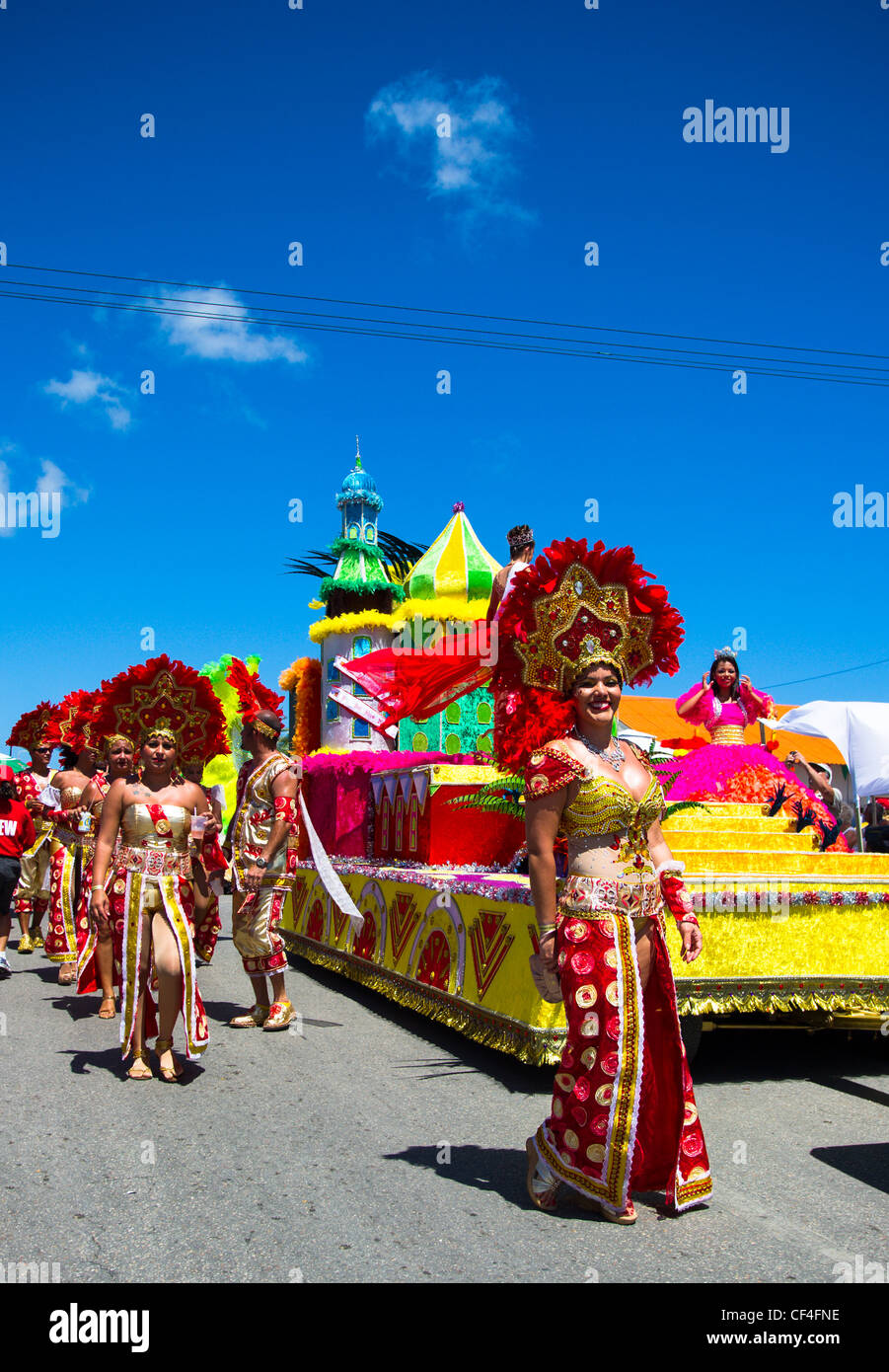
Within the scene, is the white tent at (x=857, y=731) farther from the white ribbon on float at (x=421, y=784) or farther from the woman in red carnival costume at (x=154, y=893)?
the woman in red carnival costume at (x=154, y=893)

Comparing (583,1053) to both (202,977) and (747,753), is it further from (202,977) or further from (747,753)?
(202,977)

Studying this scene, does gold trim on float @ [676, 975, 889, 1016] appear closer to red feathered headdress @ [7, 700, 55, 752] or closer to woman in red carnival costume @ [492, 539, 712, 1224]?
woman in red carnival costume @ [492, 539, 712, 1224]

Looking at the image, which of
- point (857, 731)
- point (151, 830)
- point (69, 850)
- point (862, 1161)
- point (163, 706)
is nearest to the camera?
point (862, 1161)

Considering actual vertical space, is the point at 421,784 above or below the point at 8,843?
above

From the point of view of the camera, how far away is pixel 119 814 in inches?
236

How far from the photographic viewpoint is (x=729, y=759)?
714 centimetres

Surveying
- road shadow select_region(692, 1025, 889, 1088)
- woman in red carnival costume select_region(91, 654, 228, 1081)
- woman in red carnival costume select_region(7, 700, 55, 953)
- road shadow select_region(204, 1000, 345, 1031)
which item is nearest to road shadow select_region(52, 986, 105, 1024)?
road shadow select_region(204, 1000, 345, 1031)

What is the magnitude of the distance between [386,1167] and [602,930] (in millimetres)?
1423

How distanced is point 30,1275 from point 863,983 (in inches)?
172

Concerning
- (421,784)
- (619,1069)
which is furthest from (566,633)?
(421,784)

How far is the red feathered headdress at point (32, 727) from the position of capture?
13562 mm

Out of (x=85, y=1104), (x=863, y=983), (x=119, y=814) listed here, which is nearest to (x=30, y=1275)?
(x=85, y=1104)

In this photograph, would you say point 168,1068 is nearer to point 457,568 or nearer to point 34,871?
point 34,871

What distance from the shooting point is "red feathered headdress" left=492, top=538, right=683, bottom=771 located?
4098 millimetres
